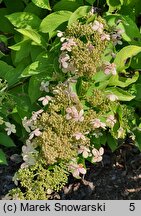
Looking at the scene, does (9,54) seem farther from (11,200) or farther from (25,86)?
(11,200)

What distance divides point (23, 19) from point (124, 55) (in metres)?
0.55

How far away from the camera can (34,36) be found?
2510mm

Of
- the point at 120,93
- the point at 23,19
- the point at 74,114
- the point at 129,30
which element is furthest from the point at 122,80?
the point at 23,19

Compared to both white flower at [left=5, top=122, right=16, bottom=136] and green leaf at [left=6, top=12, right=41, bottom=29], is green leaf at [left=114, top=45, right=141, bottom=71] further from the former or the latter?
white flower at [left=5, top=122, right=16, bottom=136]

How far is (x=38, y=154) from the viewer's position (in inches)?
88.5

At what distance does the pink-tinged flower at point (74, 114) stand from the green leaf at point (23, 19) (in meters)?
0.61

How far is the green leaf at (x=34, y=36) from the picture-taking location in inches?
96.8

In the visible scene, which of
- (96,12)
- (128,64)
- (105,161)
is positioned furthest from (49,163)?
(105,161)

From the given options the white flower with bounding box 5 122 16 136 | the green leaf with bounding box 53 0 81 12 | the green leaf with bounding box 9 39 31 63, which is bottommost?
the white flower with bounding box 5 122 16 136

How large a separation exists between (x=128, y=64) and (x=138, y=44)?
115mm

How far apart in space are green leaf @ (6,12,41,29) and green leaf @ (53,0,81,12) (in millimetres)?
118

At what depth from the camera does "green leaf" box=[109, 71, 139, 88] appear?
2.49m

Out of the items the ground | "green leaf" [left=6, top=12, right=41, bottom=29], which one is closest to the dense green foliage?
"green leaf" [left=6, top=12, right=41, bottom=29]

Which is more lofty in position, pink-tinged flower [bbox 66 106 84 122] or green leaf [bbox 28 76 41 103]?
pink-tinged flower [bbox 66 106 84 122]
